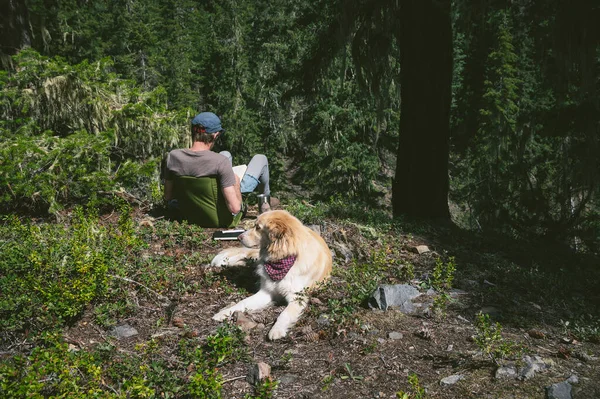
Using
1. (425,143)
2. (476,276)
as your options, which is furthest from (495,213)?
(476,276)

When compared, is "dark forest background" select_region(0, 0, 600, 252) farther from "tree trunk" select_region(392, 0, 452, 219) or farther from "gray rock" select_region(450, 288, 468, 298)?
"gray rock" select_region(450, 288, 468, 298)

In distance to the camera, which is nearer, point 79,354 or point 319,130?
point 79,354

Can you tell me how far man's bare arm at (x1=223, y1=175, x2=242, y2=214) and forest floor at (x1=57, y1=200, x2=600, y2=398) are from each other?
1.53 feet

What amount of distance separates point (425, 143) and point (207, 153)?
3244mm

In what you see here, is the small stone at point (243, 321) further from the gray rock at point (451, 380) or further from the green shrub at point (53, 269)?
the gray rock at point (451, 380)

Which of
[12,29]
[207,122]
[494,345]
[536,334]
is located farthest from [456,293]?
[12,29]

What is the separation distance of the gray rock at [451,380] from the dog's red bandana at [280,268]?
1.62m

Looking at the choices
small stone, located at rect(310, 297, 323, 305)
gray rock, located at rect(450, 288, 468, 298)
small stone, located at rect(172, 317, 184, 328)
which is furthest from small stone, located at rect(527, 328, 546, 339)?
small stone, located at rect(172, 317, 184, 328)

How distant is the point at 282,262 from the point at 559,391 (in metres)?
2.23

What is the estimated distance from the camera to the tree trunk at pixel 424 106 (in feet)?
21.0

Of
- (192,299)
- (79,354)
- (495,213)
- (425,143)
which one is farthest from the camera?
(495,213)

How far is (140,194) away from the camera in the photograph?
22.5ft

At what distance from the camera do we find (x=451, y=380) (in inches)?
110

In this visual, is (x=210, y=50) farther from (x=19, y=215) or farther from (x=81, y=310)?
(x=81, y=310)
